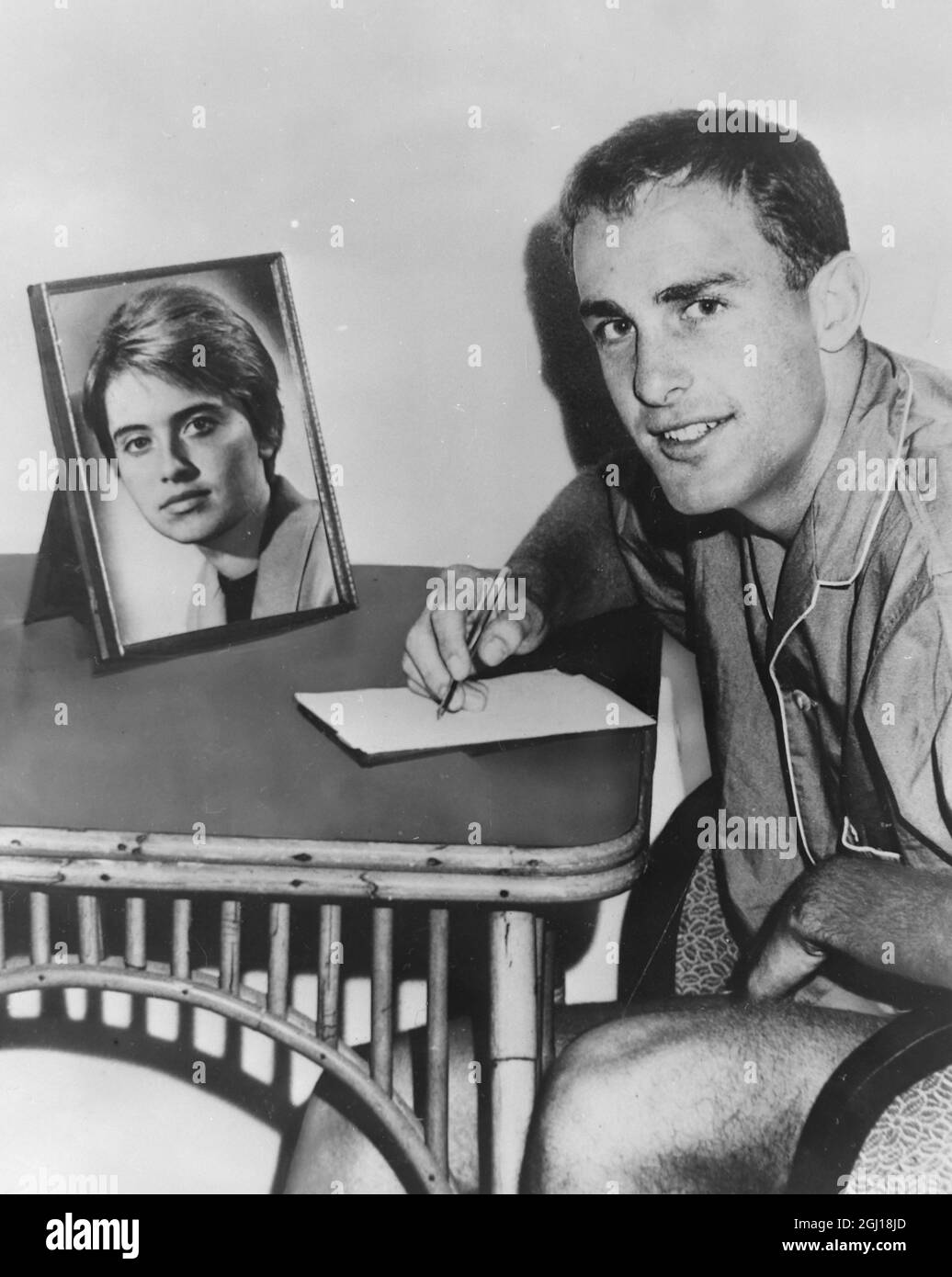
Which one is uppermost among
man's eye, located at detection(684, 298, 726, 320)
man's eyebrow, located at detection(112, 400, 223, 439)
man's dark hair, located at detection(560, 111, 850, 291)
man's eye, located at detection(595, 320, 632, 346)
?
man's dark hair, located at detection(560, 111, 850, 291)

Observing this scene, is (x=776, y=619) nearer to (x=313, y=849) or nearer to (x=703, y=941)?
(x=703, y=941)

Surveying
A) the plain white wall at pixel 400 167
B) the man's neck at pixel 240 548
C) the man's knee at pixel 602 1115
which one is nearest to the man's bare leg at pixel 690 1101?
the man's knee at pixel 602 1115

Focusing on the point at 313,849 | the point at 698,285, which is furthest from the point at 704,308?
the point at 313,849

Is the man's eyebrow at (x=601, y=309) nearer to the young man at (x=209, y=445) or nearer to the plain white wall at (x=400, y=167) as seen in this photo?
the plain white wall at (x=400, y=167)

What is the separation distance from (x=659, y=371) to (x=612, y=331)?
0.08 meters

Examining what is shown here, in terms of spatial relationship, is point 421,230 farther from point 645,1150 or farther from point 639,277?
point 645,1150

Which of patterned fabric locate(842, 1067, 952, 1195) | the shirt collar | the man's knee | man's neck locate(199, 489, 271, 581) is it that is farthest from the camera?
man's neck locate(199, 489, 271, 581)

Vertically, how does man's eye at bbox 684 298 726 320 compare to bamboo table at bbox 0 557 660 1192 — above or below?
above

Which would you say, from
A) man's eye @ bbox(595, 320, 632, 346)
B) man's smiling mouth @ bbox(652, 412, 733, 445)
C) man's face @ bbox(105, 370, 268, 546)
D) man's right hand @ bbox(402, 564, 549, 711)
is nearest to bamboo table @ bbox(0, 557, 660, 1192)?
man's right hand @ bbox(402, 564, 549, 711)

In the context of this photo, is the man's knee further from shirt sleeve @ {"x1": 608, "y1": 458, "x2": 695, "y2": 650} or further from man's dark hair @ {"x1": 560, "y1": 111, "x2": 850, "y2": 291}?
man's dark hair @ {"x1": 560, "y1": 111, "x2": 850, "y2": 291}

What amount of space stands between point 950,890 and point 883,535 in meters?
0.37

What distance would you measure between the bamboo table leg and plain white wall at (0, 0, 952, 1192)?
0.51 meters

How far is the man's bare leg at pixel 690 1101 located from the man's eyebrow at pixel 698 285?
0.74m

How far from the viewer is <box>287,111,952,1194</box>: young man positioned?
1.14m
